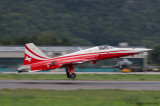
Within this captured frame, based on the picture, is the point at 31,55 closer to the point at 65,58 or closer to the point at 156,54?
the point at 65,58

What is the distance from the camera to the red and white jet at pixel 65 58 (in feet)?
→ 99.9

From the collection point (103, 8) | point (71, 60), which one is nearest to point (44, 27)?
point (103, 8)

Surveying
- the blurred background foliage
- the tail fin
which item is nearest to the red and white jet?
the tail fin

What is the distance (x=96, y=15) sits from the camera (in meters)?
194

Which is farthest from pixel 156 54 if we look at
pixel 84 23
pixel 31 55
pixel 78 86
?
pixel 78 86

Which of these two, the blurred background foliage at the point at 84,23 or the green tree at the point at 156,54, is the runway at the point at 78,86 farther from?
the blurred background foliage at the point at 84,23

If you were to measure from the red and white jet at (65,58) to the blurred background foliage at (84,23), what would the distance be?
400 feet

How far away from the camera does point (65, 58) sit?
31391mm

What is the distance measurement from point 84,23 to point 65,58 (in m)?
154

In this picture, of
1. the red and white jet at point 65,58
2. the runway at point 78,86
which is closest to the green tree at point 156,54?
the red and white jet at point 65,58

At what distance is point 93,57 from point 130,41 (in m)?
134

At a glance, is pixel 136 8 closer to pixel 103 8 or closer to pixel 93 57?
pixel 103 8

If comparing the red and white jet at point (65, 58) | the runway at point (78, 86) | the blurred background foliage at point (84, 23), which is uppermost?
the blurred background foliage at point (84, 23)

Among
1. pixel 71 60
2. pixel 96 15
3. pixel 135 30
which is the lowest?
pixel 71 60
